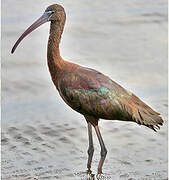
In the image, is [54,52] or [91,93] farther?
[54,52]

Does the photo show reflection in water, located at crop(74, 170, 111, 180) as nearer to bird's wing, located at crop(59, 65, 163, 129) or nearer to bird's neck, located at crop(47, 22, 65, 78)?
bird's wing, located at crop(59, 65, 163, 129)

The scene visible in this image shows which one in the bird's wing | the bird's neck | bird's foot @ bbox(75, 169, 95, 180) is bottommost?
bird's foot @ bbox(75, 169, 95, 180)

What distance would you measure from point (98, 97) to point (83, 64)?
412 centimetres

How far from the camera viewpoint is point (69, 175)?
9.36 metres

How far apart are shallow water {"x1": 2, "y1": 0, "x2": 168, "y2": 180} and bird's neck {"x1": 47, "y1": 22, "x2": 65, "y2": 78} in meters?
1.29

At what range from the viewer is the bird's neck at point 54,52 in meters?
9.66

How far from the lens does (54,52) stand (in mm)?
9742

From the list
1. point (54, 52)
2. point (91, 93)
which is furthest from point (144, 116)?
point (54, 52)

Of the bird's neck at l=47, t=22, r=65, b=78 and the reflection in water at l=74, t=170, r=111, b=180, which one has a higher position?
the bird's neck at l=47, t=22, r=65, b=78

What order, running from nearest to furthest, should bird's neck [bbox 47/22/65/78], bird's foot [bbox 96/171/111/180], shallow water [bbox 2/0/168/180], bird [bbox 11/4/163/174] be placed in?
bird's foot [bbox 96/171/111/180] < bird [bbox 11/4/163/174] < bird's neck [bbox 47/22/65/78] < shallow water [bbox 2/0/168/180]

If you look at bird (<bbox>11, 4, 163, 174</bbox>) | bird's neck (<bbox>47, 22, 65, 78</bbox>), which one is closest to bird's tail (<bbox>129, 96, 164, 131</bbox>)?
bird (<bbox>11, 4, 163, 174</bbox>)

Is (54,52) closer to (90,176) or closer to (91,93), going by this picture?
(91,93)

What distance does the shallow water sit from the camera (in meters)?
9.80

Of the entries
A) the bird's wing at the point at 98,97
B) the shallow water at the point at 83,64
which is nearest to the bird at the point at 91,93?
the bird's wing at the point at 98,97
